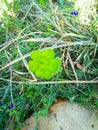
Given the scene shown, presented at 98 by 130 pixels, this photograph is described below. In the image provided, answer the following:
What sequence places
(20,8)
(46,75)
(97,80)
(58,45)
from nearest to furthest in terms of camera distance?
(46,75) < (97,80) < (58,45) < (20,8)

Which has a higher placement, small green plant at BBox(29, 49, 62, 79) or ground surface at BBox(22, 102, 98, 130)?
small green plant at BBox(29, 49, 62, 79)

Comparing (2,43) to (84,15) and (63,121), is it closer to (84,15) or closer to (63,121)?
(84,15)

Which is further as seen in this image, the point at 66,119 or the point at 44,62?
the point at 66,119

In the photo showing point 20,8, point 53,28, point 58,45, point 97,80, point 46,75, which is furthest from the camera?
point 20,8

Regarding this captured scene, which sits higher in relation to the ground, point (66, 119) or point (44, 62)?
point (44, 62)

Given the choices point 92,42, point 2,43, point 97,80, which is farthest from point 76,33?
point 2,43

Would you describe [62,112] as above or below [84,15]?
below

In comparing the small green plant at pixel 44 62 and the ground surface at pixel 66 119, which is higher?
the small green plant at pixel 44 62

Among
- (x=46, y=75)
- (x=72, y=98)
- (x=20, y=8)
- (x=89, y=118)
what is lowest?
(x=89, y=118)
